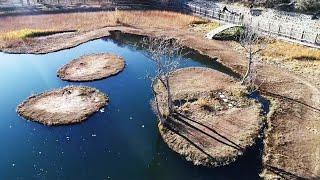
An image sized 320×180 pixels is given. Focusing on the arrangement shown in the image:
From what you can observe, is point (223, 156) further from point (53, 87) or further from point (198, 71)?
point (53, 87)

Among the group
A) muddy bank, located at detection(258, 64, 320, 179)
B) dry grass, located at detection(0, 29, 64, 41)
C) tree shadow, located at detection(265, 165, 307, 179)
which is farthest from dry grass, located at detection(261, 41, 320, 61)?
dry grass, located at detection(0, 29, 64, 41)

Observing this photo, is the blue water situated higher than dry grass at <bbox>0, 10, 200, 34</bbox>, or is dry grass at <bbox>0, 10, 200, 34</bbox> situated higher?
dry grass at <bbox>0, 10, 200, 34</bbox>

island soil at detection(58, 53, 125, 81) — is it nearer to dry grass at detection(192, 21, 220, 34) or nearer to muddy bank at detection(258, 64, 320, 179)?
dry grass at detection(192, 21, 220, 34)

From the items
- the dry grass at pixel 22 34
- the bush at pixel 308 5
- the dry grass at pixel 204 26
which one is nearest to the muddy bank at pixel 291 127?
the dry grass at pixel 204 26

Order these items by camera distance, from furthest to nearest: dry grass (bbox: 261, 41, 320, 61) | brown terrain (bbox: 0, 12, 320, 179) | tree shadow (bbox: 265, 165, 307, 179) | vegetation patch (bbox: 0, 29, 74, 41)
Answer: vegetation patch (bbox: 0, 29, 74, 41) → dry grass (bbox: 261, 41, 320, 61) → brown terrain (bbox: 0, 12, 320, 179) → tree shadow (bbox: 265, 165, 307, 179)

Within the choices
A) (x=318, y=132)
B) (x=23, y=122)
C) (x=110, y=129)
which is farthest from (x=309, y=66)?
(x=23, y=122)

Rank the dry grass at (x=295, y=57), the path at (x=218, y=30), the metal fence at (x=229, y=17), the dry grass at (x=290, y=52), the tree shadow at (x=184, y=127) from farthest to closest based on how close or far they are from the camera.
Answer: the path at (x=218, y=30) < the metal fence at (x=229, y=17) < the dry grass at (x=290, y=52) < the dry grass at (x=295, y=57) < the tree shadow at (x=184, y=127)

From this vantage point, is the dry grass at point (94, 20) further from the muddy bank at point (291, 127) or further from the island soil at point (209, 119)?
the muddy bank at point (291, 127)
